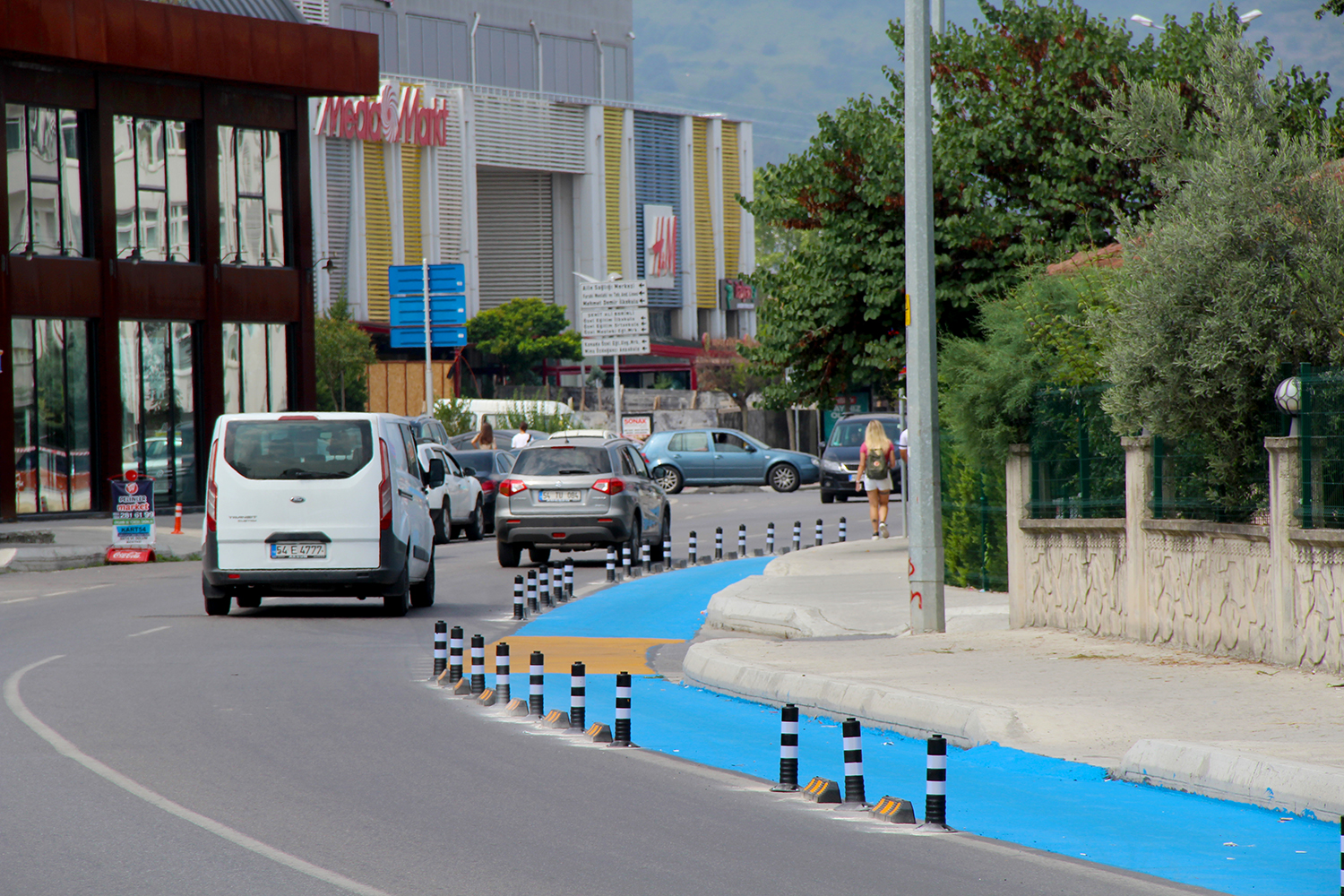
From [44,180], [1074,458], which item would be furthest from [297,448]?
[44,180]

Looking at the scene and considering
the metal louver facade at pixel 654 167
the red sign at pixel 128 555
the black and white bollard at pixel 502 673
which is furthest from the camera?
the metal louver facade at pixel 654 167

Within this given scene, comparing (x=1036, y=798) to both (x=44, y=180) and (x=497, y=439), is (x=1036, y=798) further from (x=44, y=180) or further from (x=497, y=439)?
(x=497, y=439)

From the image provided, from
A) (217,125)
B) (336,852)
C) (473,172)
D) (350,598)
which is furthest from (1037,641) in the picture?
(473,172)

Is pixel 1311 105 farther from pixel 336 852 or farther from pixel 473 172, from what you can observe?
pixel 473 172

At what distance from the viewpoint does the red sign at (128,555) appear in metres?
26.7

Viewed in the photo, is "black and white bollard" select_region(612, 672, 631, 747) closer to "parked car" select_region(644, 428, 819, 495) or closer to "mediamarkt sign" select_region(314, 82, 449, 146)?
"parked car" select_region(644, 428, 819, 495)

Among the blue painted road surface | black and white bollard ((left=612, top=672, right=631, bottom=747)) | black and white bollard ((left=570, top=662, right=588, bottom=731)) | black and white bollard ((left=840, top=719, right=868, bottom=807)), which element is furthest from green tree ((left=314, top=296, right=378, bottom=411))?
black and white bollard ((left=840, top=719, right=868, bottom=807))

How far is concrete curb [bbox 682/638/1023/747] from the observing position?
9695 mm

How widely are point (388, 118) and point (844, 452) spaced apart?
2177 inches

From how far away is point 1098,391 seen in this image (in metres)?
14.0

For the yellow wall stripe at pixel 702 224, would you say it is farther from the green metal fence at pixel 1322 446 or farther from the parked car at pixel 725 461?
the green metal fence at pixel 1322 446

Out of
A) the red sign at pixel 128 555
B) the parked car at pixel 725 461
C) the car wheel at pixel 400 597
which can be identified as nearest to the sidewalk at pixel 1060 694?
the car wheel at pixel 400 597

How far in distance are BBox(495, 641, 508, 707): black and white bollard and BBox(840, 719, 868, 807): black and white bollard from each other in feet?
12.0

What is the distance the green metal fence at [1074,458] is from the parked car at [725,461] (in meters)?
30.6
